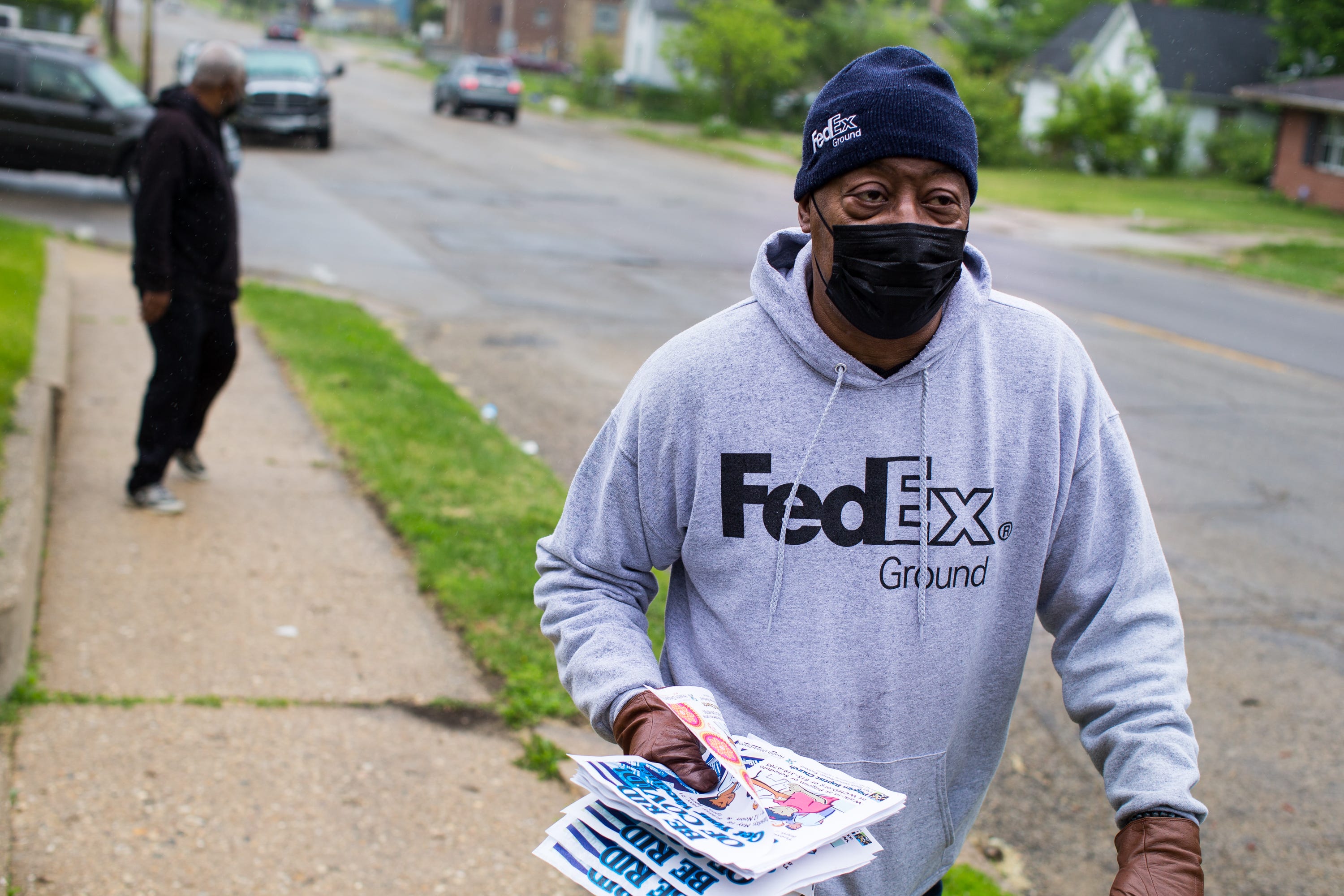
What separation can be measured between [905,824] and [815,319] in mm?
860

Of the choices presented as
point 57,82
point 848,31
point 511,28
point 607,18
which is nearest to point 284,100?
point 57,82

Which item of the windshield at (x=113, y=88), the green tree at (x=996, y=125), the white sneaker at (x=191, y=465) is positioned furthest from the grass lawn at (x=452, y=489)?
the green tree at (x=996, y=125)

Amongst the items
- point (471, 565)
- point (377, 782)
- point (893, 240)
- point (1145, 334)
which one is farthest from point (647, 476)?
point (1145, 334)

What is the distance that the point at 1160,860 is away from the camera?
1.83 metres

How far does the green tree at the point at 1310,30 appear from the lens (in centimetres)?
4250

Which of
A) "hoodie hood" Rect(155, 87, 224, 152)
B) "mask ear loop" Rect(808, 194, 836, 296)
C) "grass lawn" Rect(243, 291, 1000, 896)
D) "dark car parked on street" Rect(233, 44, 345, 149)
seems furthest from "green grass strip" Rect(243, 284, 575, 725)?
"dark car parked on street" Rect(233, 44, 345, 149)

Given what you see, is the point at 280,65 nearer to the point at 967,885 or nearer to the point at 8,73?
the point at 8,73

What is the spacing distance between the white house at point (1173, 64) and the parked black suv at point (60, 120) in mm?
33391

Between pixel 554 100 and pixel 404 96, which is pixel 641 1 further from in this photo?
pixel 404 96

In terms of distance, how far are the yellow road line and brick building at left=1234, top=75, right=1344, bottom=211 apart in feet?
81.3

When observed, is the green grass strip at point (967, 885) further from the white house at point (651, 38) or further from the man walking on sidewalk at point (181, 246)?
the white house at point (651, 38)

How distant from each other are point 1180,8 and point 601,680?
5445cm

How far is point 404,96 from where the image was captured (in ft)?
138

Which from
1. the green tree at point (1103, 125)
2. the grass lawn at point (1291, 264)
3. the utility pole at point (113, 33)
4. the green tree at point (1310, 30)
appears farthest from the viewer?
the green tree at point (1310, 30)
